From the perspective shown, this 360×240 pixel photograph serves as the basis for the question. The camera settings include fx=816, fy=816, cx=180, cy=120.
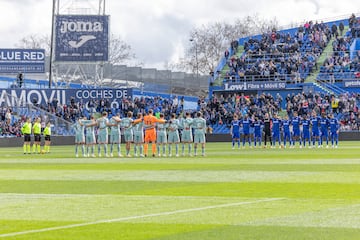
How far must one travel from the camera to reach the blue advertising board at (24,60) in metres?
80.6

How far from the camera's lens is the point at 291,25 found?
7412 centimetres

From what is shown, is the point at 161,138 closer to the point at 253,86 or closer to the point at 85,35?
the point at 253,86

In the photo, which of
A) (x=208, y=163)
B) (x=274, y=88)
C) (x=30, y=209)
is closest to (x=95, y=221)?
(x=30, y=209)

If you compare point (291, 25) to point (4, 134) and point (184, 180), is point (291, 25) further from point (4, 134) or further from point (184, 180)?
point (184, 180)

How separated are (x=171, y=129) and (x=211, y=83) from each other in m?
34.5

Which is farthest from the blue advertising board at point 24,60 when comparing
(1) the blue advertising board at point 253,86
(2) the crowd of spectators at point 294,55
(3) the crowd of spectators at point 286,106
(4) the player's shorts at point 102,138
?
(4) the player's shorts at point 102,138

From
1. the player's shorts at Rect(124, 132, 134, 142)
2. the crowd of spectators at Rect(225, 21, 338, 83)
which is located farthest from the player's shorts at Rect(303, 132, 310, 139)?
the crowd of spectators at Rect(225, 21, 338, 83)

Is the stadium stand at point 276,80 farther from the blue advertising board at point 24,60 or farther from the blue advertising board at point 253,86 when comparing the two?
the blue advertising board at point 24,60

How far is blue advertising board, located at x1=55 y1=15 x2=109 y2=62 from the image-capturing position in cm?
7006

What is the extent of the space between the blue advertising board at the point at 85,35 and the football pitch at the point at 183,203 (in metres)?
45.5

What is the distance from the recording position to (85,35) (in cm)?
7000

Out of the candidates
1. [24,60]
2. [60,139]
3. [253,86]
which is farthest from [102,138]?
[24,60]

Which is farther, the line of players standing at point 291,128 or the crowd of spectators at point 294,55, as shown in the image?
the crowd of spectators at point 294,55

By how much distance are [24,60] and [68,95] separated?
1606 cm
